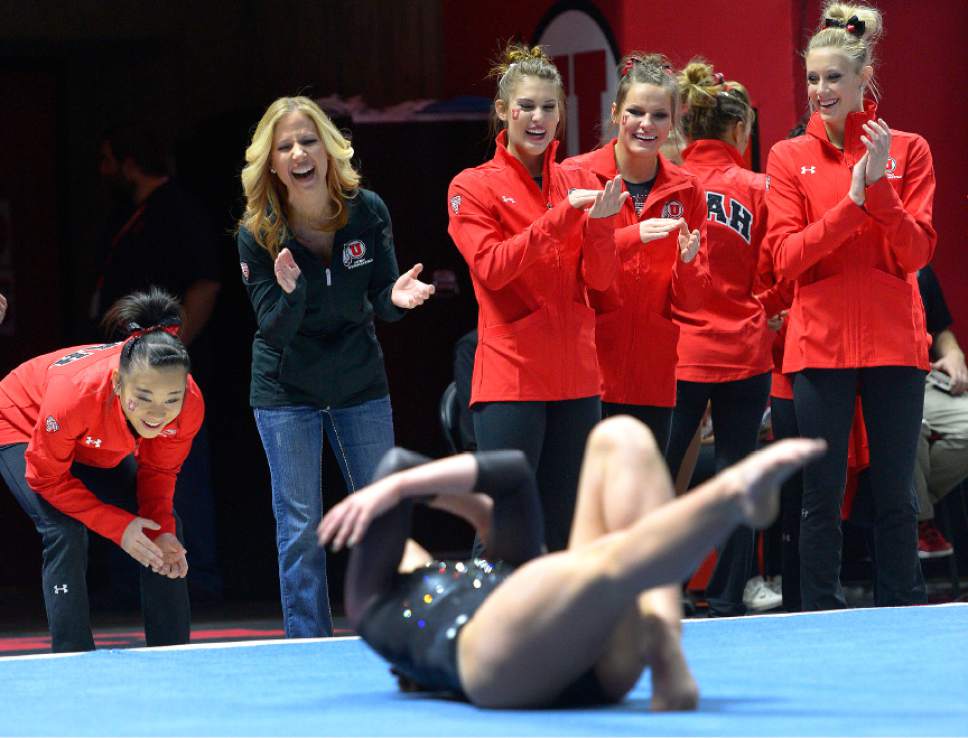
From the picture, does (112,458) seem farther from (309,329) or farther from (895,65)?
(895,65)

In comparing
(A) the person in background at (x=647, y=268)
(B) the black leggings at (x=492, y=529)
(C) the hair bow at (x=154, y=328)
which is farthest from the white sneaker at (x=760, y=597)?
(B) the black leggings at (x=492, y=529)

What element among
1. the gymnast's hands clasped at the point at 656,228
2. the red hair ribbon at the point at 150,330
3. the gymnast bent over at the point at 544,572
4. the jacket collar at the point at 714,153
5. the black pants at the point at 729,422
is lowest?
the black pants at the point at 729,422

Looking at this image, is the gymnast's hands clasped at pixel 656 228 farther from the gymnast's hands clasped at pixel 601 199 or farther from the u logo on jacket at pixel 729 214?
the u logo on jacket at pixel 729 214

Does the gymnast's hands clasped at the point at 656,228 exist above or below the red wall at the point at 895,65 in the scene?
below

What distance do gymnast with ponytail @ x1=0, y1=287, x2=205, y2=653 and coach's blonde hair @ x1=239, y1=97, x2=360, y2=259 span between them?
1.18ft

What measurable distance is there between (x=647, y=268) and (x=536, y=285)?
0.47 metres

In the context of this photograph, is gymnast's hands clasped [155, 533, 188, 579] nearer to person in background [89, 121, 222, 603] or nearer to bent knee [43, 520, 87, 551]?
bent knee [43, 520, 87, 551]

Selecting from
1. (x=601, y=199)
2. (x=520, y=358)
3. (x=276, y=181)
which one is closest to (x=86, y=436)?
(x=276, y=181)

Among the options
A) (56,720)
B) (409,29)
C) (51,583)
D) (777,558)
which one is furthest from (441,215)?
(56,720)

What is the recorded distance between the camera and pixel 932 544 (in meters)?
→ 5.84

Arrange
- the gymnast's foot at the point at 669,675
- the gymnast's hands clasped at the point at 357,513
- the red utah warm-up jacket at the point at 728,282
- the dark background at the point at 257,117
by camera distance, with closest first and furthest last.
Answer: the gymnast's foot at the point at 669,675 < the gymnast's hands clasped at the point at 357,513 < the red utah warm-up jacket at the point at 728,282 < the dark background at the point at 257,117

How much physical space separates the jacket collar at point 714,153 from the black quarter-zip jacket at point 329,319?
1116 millimetres

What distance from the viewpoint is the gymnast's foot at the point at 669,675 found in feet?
9.29

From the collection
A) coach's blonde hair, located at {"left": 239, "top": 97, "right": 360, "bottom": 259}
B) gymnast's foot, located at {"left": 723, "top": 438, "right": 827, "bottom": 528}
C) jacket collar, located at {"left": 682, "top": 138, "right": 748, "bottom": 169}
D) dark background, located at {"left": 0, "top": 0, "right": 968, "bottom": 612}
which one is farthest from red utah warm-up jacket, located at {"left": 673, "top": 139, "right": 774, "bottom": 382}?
gymnast's foot, located at {"left": 723, "top": 438, "right": 827, "bottom": 528}
